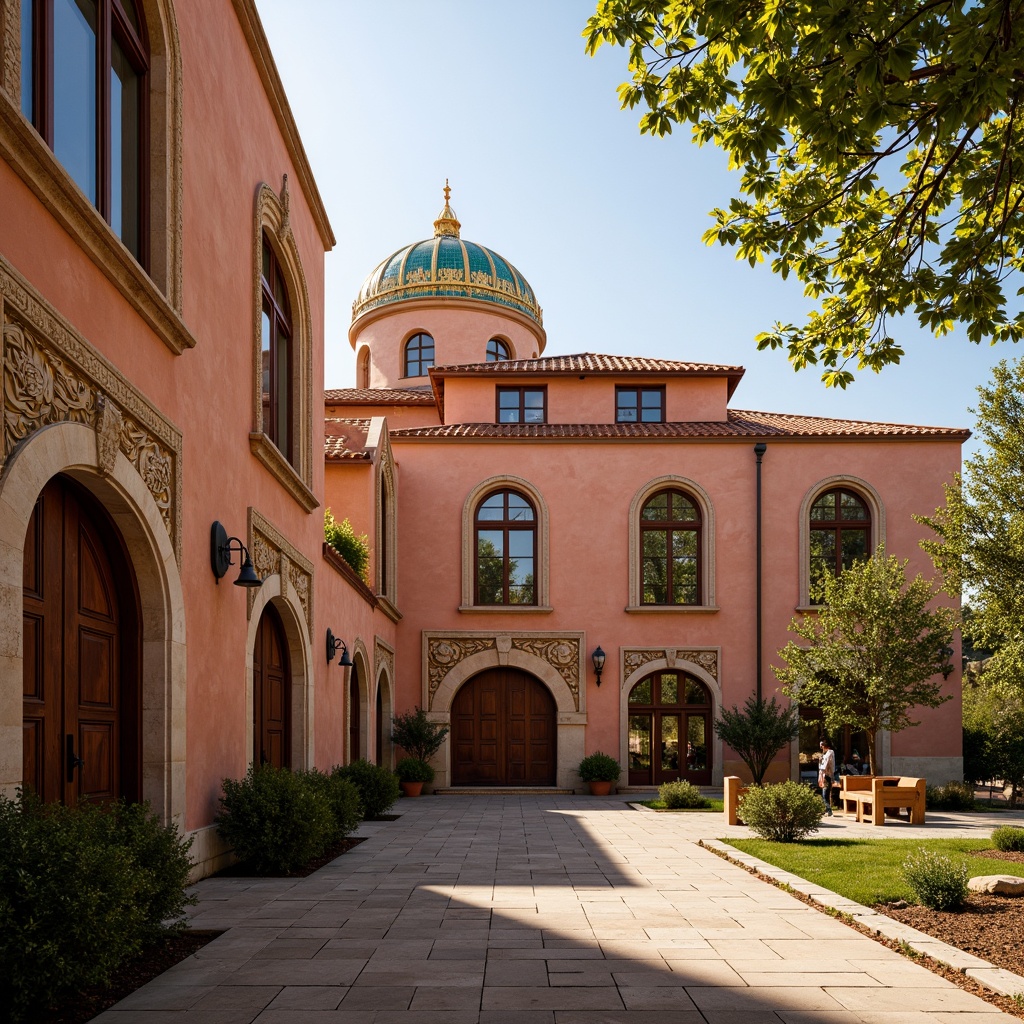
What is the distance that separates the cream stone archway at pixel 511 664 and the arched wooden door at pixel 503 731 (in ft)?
1.16

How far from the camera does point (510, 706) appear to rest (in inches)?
1064

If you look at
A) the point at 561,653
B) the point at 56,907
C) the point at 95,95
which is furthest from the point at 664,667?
the point at 56,907

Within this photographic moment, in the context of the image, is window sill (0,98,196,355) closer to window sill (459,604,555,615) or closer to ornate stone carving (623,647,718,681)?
window sill (459,604,555,615)

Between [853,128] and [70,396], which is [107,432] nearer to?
[70,396]

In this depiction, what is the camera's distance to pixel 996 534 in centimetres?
2167

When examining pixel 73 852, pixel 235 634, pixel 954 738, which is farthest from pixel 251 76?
pixel 954 738

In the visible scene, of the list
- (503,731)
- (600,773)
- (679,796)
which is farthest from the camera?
(503,731)

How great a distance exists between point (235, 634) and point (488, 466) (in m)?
16.7

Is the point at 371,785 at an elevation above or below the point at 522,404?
below

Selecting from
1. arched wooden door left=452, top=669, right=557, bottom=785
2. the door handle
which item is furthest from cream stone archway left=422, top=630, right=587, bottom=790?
the door handle

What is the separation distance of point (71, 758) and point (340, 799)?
19.0 ft

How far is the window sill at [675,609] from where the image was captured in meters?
26.6

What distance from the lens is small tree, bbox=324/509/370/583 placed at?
2044 cm

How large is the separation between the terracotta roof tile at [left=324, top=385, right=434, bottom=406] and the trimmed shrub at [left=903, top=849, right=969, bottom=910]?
81.6 ft
